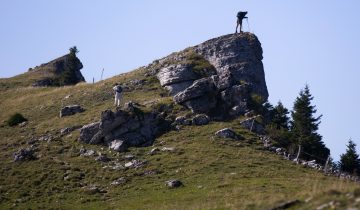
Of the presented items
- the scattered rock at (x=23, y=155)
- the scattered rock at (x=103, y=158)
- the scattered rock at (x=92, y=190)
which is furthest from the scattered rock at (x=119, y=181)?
the scattered rock at (x=23, y=155)

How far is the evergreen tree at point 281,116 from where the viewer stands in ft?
215

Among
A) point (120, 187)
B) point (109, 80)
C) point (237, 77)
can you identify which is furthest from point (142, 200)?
point (109, 80)

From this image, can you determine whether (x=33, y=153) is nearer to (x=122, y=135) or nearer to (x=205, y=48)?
(x=122, y=135)

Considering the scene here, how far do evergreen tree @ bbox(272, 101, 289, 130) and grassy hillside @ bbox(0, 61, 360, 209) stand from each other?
5.79 m

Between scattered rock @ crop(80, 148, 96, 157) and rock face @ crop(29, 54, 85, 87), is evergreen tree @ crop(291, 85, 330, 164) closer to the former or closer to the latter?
scattered rock @ crop(80, 148, 96, 157)

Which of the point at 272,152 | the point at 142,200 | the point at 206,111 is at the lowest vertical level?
the point at 142,200

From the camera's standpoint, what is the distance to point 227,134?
58469 mm

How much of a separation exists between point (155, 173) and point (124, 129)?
480 inches

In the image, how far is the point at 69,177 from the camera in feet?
163

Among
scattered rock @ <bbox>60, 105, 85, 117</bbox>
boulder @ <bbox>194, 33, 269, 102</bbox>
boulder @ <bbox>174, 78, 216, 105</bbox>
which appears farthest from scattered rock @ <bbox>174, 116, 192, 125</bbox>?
scattered rock @ <bbox>60, 105, 85, 117</bbox>

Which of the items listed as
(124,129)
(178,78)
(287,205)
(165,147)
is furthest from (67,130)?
(287,205)

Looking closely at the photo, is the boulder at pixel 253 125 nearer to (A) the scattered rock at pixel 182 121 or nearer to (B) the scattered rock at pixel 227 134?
(B) the scattered rock at pixel 227 134

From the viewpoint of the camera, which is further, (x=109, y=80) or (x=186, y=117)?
(x=109, y=80)

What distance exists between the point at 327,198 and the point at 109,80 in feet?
224
